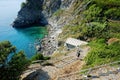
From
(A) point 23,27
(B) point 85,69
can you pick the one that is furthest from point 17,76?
(A) point 23,27

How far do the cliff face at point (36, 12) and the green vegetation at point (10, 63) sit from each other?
104m

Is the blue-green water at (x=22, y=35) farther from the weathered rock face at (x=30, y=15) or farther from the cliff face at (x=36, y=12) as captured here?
the cliff face at (x=36, y=12)

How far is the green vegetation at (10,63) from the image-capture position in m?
36.3

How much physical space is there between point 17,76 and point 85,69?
10325 mm

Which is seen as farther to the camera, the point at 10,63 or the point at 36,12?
the point at 36,12

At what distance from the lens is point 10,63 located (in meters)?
37.3

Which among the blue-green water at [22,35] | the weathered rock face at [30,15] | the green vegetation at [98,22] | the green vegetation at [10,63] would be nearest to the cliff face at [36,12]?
the weathered rock face at [30,15]

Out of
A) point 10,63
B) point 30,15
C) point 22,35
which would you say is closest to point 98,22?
point 10,63

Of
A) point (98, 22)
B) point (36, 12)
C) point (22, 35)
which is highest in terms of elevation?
point (98, 22)

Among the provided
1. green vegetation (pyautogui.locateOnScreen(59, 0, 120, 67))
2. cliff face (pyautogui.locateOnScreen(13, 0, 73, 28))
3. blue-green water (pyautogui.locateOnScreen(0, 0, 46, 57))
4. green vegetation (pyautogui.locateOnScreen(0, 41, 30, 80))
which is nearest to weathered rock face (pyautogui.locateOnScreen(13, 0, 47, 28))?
cliff face (pyautogui.locateOnScreen(13, 0, 73, 28))

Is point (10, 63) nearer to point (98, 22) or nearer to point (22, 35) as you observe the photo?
point (98, 22)

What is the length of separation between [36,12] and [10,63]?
124 meters

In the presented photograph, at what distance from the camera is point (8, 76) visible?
36.2m

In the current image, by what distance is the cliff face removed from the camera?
146825 mm
